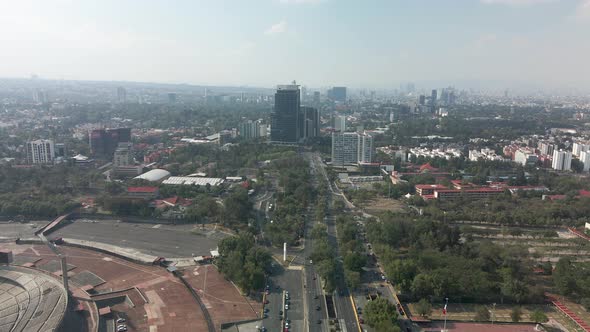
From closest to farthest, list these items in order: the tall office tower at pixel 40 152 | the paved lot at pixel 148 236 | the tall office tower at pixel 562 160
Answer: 1. the paved lot at pixel 148 236
2. the tall office tower at pixel 40 152
3. the tall office tower at pixel 562 160

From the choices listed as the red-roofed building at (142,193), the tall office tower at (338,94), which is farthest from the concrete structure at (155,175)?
the tall office tower at (338,94)

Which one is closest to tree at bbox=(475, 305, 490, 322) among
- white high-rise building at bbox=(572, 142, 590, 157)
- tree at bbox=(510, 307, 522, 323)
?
tree at bbox=(510, 307, 522, 323)

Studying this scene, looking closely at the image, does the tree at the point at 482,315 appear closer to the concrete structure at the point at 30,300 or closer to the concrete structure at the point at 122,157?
the concrete structure at the point at 30,300

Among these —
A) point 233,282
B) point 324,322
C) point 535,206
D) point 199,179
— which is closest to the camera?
point 324,322

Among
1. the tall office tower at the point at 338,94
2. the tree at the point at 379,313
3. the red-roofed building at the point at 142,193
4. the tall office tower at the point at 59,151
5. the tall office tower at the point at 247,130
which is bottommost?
the tree at the point at 379,313

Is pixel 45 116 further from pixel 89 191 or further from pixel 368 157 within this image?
pixel 368 157

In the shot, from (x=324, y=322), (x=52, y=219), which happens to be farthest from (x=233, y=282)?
(x=52, y=219)

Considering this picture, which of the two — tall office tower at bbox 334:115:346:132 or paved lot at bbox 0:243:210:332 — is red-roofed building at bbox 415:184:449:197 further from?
tall office tower at bbox 334:115:346:132
